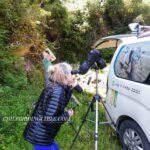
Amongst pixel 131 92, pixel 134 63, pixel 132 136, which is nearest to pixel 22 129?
pixel 132 136

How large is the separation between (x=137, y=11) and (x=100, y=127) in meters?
9.58

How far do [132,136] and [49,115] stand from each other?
1544 mm

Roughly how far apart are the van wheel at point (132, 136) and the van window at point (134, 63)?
652mm

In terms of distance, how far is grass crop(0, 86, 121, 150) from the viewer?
5270 millimetres

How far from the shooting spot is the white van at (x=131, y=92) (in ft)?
14.2

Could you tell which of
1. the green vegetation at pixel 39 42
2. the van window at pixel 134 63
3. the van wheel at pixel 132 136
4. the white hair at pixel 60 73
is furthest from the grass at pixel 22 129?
the white hair at pixel 60 73

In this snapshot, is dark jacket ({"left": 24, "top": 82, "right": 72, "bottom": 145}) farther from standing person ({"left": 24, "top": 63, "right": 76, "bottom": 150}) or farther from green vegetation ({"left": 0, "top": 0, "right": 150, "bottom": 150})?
green vegetation ({"left": 0, "top": 0, "right": 150, "bottom": 150})

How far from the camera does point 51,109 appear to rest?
3680 mm

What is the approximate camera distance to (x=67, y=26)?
1210 cm

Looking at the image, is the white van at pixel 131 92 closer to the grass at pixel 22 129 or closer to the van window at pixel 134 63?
the van window at pixel 134 63

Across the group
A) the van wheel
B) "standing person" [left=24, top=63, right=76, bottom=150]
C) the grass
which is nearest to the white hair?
"standing person" [left=24, top=63, right=76, bottom=150]

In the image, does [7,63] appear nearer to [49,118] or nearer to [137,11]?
[49,118]

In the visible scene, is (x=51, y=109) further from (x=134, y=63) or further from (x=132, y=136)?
(x=134, y=63)

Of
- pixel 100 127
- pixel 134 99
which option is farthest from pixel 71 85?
pixel 100 127
